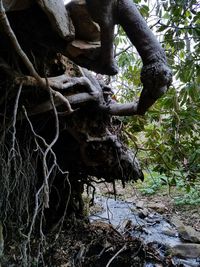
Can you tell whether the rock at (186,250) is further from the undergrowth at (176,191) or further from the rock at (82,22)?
the rock at (82,22)

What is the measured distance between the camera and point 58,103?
1727mm

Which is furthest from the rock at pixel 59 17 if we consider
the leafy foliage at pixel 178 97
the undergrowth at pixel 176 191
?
the undergrowth at pixel 176 191

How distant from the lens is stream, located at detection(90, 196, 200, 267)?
2746 mm

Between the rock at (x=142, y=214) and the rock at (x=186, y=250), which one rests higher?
the rock at (x=186, y=250)

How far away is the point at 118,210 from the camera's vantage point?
4309 mm

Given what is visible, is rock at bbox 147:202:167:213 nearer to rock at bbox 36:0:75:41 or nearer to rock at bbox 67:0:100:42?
rock at bbox 67:0:100:42

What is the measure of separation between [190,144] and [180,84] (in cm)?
49

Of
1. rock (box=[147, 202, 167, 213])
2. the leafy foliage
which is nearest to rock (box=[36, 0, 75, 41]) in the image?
the leafy foliage

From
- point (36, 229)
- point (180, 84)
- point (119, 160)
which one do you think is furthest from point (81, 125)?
point (36, 229)

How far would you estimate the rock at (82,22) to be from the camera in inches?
51.0

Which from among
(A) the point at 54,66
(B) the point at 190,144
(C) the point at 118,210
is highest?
(A) the point at 54,66

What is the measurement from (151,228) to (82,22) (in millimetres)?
2962

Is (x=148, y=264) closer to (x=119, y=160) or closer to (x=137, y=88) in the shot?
→ (x=119, y=160)

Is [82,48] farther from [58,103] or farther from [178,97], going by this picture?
[178,97]
